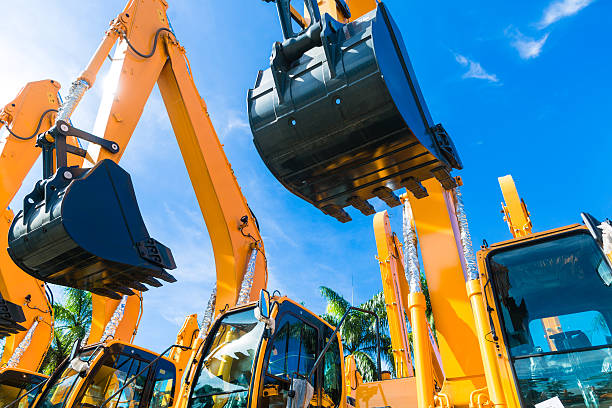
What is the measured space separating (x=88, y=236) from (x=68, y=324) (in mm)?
20040

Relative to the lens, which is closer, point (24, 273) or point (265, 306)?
point (265, 306)

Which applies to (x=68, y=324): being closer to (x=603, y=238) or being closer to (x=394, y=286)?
(x=394, y=286)

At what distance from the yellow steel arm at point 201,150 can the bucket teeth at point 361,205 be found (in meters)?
4.54

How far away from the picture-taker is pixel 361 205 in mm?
3258

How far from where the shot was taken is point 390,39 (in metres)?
3.07

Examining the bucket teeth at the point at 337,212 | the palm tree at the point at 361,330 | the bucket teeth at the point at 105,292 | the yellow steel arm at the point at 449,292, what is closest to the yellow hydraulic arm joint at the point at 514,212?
the yellow steel arm at the point at 449,292

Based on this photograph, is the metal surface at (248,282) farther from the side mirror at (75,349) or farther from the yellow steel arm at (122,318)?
the yellow steel arm at (122,318)

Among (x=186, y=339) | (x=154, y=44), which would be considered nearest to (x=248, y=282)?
(x=186, y=339)

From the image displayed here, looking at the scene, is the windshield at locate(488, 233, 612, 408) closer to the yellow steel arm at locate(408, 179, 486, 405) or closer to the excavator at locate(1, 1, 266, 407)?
the yellow steel arm at locate(408, 179, 486, 405)

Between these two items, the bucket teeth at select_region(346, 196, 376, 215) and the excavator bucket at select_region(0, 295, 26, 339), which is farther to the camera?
the excavator bucket at select_region(0, 295, 26, 339)

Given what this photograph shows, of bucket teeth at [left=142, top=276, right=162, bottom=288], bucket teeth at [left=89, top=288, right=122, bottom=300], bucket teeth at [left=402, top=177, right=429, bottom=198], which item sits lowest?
bucket teeth at [left=89, top=288, right=122, bottom=300]

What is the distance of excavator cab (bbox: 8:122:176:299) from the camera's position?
152 inches

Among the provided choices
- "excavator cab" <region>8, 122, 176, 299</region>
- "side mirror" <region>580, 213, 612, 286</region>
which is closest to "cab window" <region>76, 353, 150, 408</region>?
"excavator cab" <region>8, 122, 176, 299</region>

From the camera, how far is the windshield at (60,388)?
5336mm
